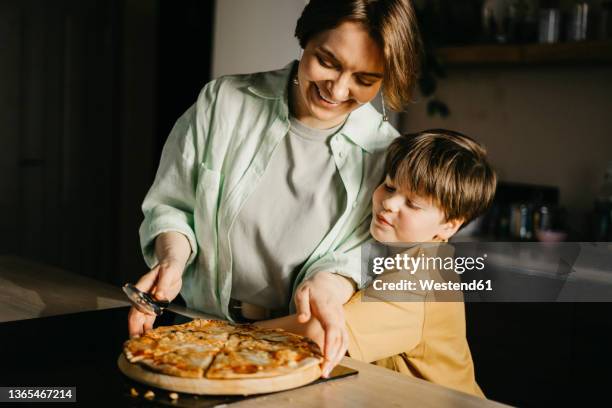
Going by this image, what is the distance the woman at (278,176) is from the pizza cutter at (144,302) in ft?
0.49

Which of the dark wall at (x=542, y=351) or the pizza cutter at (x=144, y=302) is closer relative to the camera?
the pizza cutter at (x=144, y=302)

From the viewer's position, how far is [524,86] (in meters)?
3.47

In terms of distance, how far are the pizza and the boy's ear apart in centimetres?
46

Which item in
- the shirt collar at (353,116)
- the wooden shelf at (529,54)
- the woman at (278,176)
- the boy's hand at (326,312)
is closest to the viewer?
the boy's hand at (326,312)

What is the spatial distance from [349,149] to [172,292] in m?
0.47

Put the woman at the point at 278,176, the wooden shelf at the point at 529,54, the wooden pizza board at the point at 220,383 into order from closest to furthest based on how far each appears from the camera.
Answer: the wooden pizza board at the point at 220,383 → the woman at the point at 278,176 → the wooden shelf at the point at 529,54

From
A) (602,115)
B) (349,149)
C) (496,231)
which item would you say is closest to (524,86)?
(602,115)

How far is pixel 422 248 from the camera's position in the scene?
58.0 inches

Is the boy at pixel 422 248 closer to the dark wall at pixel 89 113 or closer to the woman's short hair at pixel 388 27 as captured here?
the woman's short hair at pixel 388 27

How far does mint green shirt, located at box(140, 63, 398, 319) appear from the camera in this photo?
146 cm

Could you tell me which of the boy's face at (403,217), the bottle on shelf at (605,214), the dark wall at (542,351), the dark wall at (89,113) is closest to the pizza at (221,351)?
the boy's face at (403,217)

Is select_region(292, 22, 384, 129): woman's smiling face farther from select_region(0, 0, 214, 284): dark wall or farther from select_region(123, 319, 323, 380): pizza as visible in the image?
select_region(0, 0, 214, 284): dark wall

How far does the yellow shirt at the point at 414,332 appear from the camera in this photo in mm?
1289

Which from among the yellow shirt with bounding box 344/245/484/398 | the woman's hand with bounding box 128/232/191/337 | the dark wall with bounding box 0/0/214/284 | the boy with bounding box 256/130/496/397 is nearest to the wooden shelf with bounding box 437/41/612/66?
the dark wall with bounding box 0/0/214/284
